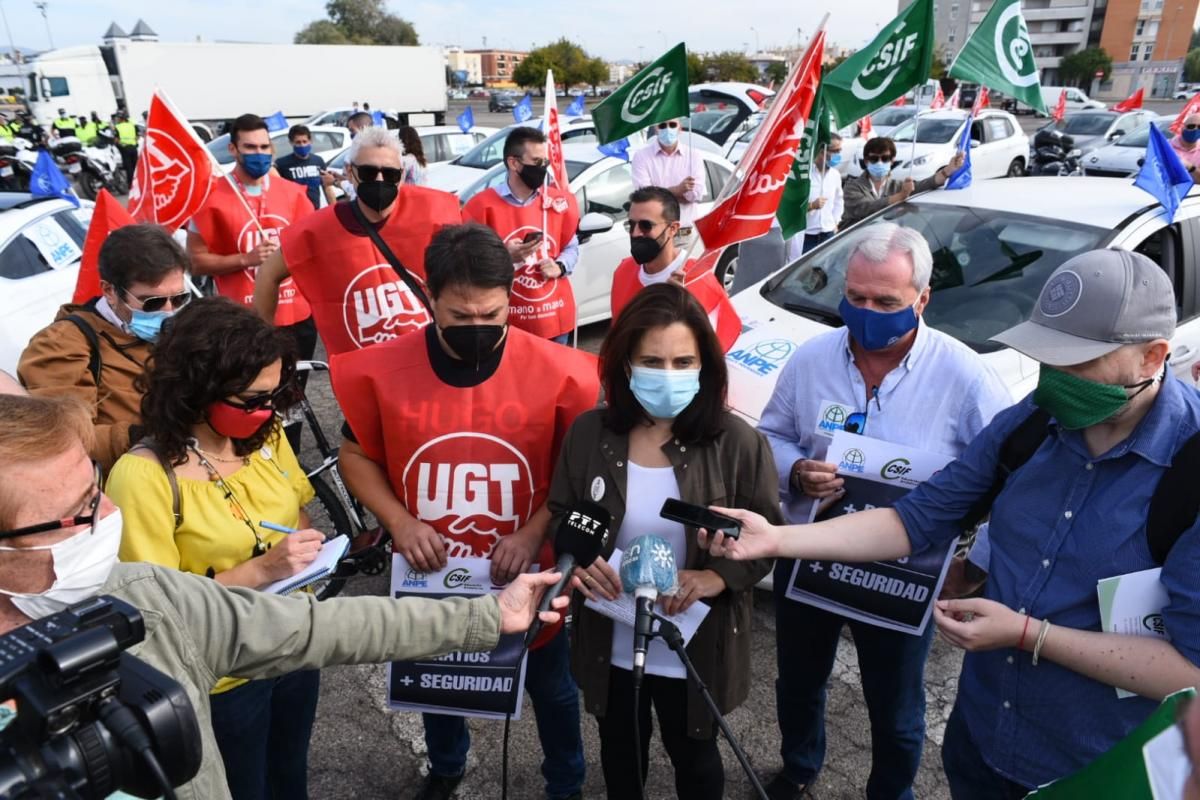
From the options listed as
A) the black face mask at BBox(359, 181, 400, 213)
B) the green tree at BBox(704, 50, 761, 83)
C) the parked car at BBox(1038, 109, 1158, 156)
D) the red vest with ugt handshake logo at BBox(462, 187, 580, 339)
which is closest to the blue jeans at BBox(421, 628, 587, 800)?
the black face mask at BBox(359, 181, 400, 213)

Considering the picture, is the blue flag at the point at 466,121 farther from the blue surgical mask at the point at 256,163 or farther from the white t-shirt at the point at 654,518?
the white t-shirt at the point at 654,518

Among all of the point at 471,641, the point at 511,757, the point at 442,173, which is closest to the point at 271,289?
the point at 511,757

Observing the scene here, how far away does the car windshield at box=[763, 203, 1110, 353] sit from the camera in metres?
3.95

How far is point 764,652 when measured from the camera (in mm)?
3641

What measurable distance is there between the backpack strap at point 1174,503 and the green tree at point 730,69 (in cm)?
4866

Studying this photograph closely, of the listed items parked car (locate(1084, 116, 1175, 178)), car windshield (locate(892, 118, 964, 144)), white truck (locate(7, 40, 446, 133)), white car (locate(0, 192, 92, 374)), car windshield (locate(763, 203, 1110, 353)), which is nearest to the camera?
car windshield (locate(763, 203, 1110, 353))

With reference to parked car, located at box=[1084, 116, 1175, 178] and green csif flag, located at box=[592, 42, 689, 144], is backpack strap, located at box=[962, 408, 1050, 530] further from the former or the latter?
parked car, located at box=[1084, 116, 1175, 178]

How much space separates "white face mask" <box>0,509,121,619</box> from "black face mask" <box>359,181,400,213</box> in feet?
8.32

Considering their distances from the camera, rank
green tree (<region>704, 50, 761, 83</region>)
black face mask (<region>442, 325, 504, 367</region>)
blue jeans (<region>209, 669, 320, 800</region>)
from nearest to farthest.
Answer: blue jeans (<region>209, 669, 320, 800</region>) < black face mask (<region>442, 325, 504, 367</region>) < green tree (<region>704, 50, 761, 83</region>)

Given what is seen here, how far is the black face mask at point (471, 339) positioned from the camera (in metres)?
2.27

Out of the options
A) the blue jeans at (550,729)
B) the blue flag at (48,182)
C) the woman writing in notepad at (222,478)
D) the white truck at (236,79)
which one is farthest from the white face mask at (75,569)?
the white truck at (236,79)

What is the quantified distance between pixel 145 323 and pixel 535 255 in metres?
2.56

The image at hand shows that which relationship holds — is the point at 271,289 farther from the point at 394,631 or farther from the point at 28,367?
the point at 394,631

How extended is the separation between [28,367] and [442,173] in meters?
9.03
